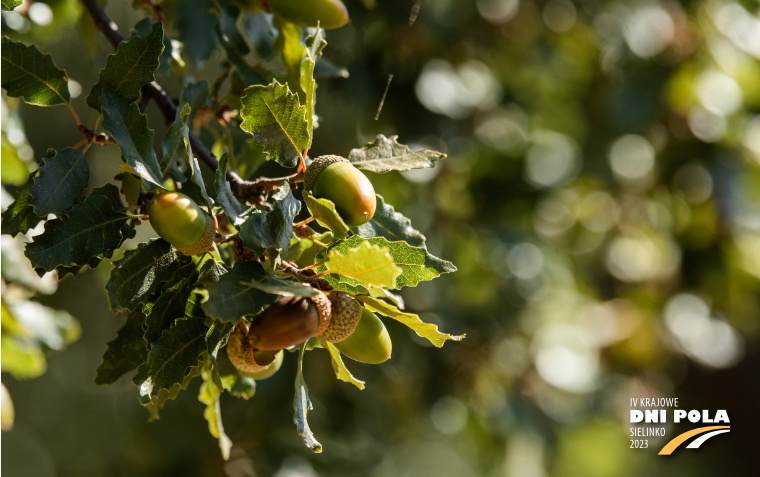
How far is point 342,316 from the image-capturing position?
0.58 m

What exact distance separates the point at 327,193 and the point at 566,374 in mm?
1868

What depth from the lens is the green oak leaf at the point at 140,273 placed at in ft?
1.88

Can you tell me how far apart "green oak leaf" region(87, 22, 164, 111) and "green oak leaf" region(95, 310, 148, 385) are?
0.23m

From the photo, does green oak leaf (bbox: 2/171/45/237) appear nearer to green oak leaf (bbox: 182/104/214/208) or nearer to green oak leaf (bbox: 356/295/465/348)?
green oak leaf (bbox: 182/104/214/208)

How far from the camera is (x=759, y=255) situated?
2326 mm

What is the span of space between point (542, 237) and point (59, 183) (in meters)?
1.82

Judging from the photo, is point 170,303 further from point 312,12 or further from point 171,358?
point 312,12

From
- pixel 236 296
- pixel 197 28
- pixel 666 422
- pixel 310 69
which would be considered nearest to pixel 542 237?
pixel 666 422

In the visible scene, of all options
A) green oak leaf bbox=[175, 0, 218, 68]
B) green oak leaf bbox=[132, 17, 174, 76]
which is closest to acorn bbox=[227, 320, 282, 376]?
green oak leaf bbox=[132, 17, 174, 76]

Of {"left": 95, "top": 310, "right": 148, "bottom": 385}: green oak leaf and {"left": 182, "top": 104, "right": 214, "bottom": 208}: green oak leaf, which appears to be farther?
{"left": 95, "top": 310, "right": 148, "bottom": 385}: green oak leaf

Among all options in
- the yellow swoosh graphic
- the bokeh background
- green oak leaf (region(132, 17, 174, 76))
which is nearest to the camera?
green oak leaf (region(132, 17, 174, 76))

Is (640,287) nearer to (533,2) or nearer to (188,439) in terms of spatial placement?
(533,2)

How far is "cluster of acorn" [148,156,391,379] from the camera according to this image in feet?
1.74

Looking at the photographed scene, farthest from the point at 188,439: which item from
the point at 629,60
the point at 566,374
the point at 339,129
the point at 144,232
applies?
the point at 629,60
